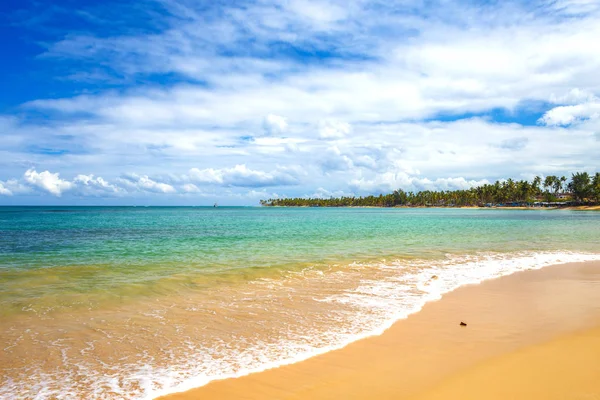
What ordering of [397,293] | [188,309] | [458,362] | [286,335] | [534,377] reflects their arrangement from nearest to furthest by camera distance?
[534,377], [458,362], [286,335], [188,309], [397,293]

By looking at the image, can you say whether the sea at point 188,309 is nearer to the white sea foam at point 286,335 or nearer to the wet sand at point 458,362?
the white sea foam at point 286,335

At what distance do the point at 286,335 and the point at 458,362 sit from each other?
336 cm

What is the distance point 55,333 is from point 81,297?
3.43 metres

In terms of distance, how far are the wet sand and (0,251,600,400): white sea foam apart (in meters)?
0.41

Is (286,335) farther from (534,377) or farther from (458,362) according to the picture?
(534,377)

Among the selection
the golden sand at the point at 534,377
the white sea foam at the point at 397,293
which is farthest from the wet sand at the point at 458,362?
the white sea foam at the point at 397,293

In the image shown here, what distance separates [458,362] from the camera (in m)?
6.43

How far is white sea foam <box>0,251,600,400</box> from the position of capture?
567 cm

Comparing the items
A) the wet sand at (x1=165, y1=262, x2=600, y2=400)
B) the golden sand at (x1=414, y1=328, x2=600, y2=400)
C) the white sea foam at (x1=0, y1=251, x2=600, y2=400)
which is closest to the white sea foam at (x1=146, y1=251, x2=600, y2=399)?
the white sea foam at (x1=0, y1=251, x2=600, y2=400)

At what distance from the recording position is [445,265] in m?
17.6

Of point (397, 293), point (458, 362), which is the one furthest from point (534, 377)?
point (397, 293)

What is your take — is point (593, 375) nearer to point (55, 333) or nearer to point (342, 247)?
point (55, 333)

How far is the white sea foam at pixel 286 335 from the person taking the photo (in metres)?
5.67

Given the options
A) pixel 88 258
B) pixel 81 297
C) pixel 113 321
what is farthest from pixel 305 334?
pixel 88 258
